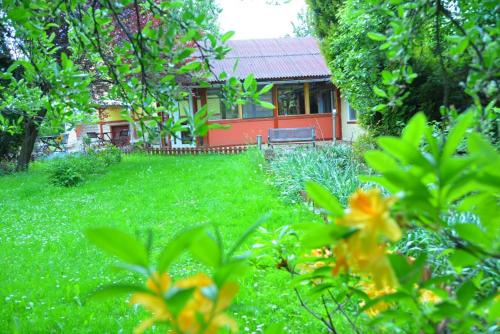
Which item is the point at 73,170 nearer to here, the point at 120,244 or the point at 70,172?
the point at 70,172

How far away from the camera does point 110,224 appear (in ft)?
20.8

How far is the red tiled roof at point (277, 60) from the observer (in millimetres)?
16906

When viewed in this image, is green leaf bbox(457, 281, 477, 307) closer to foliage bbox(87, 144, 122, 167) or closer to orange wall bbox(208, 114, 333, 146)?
foliage bbox(87, 144, 122, 167)

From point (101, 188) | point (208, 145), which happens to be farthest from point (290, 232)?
point (208, 145)

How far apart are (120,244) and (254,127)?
679 inches

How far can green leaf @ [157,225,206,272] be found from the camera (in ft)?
1.44

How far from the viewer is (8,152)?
15.3 meters

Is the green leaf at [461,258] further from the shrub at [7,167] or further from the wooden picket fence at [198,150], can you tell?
the shrub at [7,167]

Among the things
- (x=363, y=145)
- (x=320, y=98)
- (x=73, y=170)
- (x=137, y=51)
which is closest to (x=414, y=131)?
(x=137, y=51)

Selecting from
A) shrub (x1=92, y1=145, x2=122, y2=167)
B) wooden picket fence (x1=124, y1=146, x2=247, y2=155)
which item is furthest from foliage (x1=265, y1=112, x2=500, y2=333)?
wooden picket fence (x1=124, y1=146, x2=247, y2=155)

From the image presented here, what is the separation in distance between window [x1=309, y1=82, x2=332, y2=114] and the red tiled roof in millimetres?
830

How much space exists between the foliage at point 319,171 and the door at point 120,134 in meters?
14.0

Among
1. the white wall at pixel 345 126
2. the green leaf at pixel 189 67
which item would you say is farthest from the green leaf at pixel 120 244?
the white wall at pixel 345 126

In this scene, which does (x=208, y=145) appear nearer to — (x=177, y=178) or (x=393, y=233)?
(x=177, y=178)
